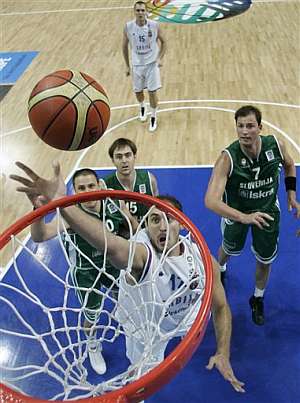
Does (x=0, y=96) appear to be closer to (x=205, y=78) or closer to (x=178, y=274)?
(x=205, y=78)

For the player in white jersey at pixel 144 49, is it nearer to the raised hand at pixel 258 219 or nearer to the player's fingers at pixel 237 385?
the raised hand at pixel 258 219

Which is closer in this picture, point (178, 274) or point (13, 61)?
point (178, 274)

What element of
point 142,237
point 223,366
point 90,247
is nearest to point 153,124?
point 90,247

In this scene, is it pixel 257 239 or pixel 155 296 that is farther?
pixel 257 239

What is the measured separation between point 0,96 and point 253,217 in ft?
20.5

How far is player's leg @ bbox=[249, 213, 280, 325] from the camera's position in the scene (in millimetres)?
3480

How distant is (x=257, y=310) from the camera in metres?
3.76

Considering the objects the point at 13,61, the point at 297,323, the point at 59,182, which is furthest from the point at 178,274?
the point at 13,61

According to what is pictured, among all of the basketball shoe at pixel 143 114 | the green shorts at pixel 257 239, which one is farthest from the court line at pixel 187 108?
the green shorts at pixel 257 239

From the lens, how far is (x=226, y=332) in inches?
93.8

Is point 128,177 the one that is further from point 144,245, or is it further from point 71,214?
point 71,214

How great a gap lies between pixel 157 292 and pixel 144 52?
14.4ft

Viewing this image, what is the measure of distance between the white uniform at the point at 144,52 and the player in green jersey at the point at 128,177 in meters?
3.03

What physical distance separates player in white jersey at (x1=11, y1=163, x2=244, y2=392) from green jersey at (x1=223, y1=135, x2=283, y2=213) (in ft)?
2.67
